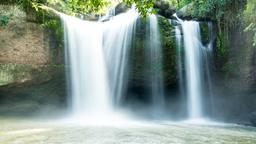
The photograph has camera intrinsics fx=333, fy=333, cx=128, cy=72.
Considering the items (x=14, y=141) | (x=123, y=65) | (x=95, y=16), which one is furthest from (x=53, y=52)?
(x=14, y=141)

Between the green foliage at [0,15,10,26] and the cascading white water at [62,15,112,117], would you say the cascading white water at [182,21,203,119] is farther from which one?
the green foliage at [0,15,10,26]

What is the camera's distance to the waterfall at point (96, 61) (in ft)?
34.0

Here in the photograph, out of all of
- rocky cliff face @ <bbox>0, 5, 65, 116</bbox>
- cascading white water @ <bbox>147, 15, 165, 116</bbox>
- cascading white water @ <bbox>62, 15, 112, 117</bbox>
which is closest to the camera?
rocky cliff face @ <bbox>0, 5, 65, 116</bbox>

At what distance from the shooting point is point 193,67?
1150 cm

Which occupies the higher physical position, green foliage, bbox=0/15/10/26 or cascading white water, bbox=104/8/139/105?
green foliage, bbox=0/15/10/26

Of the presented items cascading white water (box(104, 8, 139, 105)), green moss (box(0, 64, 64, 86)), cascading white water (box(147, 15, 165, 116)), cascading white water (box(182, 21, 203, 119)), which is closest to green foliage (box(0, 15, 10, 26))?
green moss (box(0, 64, 64, 86))

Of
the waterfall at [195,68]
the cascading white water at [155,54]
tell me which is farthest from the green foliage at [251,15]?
the cascading white water at [155,54]

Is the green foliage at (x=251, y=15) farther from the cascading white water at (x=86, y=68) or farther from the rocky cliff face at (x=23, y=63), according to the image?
the rocky cliff face at (x=23, y=63)

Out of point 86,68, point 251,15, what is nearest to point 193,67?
point 251,15

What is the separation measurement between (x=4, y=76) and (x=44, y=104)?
2058 millimetres

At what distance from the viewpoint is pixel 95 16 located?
12.5m

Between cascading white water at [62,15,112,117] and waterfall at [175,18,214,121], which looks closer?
cascading white water at [62,15,112,117]

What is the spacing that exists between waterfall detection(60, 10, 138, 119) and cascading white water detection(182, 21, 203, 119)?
201cm

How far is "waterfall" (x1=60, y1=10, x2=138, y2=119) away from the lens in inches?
408
